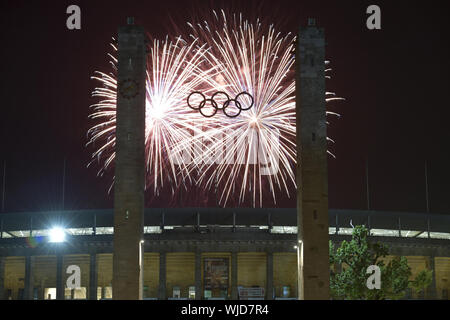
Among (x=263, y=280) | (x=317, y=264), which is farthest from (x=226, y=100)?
(x=263, y=280)

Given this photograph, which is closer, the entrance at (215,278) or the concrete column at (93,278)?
the entrance at (215,278)

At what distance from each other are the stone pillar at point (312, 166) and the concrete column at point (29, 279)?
36561 mm

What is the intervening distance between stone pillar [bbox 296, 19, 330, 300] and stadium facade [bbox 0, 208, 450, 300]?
2283 cm

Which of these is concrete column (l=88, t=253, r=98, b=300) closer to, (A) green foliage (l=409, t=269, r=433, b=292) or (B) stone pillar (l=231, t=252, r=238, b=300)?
(B) stone pillar (l=231, t=252, r=238, b=300)

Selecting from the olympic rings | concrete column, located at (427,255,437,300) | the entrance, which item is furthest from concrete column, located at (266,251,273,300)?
the olympic rings

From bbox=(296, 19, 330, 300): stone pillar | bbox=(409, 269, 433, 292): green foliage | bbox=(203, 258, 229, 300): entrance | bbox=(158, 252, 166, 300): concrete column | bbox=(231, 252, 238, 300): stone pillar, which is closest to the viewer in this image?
bbox=(296, 19, 330, 300): stone pillar

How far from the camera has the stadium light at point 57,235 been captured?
257ft

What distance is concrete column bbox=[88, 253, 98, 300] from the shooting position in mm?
76188

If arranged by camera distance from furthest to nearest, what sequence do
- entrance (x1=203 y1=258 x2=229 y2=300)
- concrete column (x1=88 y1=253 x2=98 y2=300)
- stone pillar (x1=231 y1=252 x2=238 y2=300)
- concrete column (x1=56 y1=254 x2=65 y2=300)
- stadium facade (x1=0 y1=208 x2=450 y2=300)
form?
concrete column (x1=56 y1=254 x2=65 y2=300)
stadium facade (x1=0 y1=208 x2=450 y2=300)
concrete column (x1=88 y1=253 x2=98 y2=300)
entrance (x1=203 y1=258 x2=229 y2=300)
stone pillar (x1=231 y1=252 x2=238 y2=300)

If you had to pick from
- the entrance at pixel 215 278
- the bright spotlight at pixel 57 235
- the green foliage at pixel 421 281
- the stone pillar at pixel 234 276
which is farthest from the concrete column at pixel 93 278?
the green foliage at pixel 421 281

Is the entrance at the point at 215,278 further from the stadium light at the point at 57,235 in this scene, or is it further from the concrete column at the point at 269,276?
the stadium light at the point at 57,235
